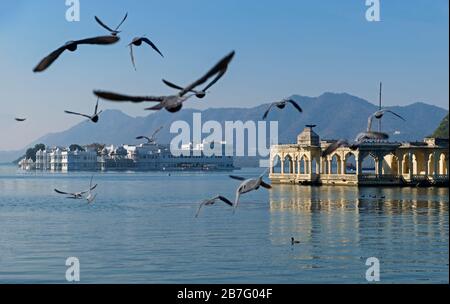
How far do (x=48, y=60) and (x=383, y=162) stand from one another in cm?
10730

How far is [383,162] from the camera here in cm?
11481

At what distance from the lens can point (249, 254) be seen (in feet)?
94.8

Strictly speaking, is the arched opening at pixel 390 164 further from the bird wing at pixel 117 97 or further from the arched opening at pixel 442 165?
the bird wing at pixel 117 97

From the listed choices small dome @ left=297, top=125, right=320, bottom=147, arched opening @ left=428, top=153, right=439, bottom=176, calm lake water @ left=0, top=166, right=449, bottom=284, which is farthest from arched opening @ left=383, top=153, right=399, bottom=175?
calm lake water @ left=0, top=166, right=449, bottom=284

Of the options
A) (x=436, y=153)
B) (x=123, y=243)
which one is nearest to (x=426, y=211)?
(x=123, y=243)

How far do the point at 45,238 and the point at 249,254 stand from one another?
10.8 m

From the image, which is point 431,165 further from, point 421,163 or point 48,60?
point 48,60

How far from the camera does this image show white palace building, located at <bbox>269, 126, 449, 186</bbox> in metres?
106

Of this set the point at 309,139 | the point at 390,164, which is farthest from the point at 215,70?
the point at 309,139

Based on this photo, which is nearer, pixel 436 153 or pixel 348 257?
pixel 348 257

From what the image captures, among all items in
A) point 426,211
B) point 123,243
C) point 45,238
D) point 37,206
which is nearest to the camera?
point 123,243
